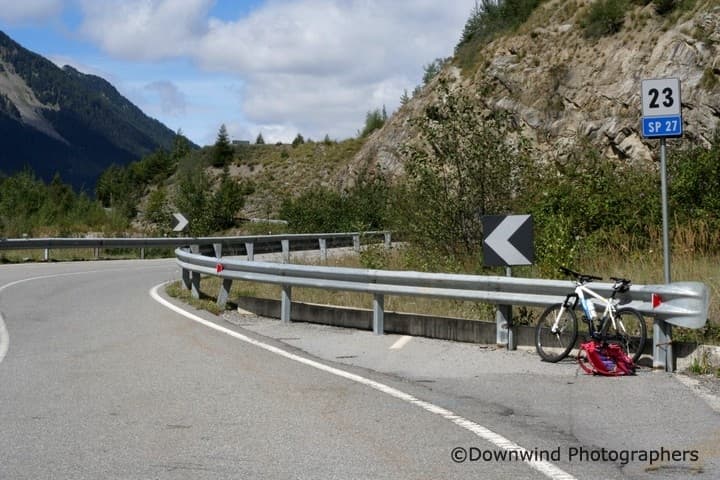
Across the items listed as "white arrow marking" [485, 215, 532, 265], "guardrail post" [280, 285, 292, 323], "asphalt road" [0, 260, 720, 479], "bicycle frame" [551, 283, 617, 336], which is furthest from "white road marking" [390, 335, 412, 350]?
"guardrail post" [280, 285, 292, 323]

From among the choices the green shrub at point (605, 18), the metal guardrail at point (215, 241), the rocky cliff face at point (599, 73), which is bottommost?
the metal guardrail at point (215, 241)

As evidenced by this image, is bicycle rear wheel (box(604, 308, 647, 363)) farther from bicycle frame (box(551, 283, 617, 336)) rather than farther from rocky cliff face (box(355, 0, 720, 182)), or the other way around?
rocky cliff face (box(355, 0, 720, 182))

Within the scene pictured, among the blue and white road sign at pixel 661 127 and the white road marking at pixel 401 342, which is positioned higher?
the blue and white road sign at pixel 661 127

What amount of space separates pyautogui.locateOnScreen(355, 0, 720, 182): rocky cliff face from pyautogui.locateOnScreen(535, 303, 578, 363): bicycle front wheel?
71.8 feet

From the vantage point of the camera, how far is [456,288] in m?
11.1

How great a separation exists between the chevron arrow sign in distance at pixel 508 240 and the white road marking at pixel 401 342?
1.37m

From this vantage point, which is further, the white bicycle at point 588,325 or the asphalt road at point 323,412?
the white bicycle at point 588,325

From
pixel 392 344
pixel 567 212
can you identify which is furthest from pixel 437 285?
pixel 567 212

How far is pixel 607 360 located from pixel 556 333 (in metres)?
0.86

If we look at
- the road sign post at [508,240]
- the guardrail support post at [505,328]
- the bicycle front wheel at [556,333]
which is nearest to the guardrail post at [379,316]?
the road sign post at [508,240]

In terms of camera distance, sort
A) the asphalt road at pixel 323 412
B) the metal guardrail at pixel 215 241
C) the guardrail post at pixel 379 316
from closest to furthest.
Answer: the asphalt road at pixel 323 412 < the guardrail post at pixel 379 316 < the metal guardrail at pixel 215 241

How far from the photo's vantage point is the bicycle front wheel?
974 centimetres

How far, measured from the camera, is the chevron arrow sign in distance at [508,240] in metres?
11.4

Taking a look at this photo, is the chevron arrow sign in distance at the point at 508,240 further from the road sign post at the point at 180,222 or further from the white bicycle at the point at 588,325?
the road sign post at the point at 180,222
